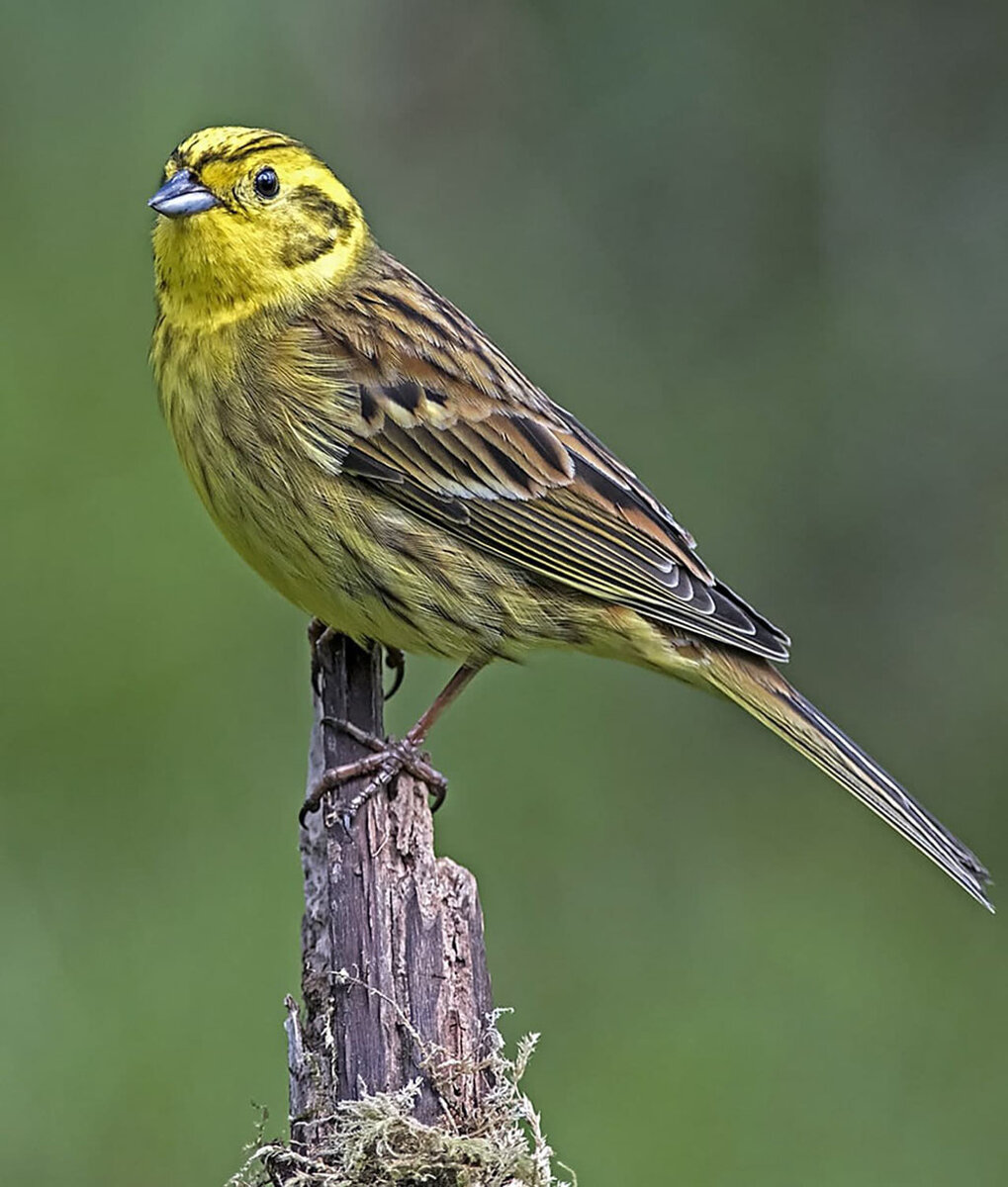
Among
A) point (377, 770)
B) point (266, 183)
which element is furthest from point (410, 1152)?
point (266, 183)

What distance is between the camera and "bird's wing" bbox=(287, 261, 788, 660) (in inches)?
201

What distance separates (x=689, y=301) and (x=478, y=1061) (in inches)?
214

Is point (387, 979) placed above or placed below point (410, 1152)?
above

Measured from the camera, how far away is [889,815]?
5.19 metres

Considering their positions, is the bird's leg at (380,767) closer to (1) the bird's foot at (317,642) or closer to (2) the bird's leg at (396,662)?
(1) the bird's foot at (317,642)

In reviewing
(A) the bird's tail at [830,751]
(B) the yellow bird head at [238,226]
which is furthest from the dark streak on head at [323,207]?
(A) the bird's tail at [830,751]

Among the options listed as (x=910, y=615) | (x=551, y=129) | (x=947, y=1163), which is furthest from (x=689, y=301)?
(x=947, y=1163)

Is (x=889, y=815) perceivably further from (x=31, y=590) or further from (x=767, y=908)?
(x=31, y=590)

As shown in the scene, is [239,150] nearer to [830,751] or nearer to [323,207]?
[323,207]

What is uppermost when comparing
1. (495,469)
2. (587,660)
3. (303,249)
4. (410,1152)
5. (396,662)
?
(587,660)

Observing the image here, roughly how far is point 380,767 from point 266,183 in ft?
4.90

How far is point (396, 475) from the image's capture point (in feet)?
16.6

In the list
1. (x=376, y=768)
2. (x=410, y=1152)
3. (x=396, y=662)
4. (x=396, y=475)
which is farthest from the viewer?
(x=396, y=662)

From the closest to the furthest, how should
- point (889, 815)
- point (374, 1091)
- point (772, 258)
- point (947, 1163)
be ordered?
point (374, 1091) < point (889, 815) < point (947, 1163) < point (772, 258)
